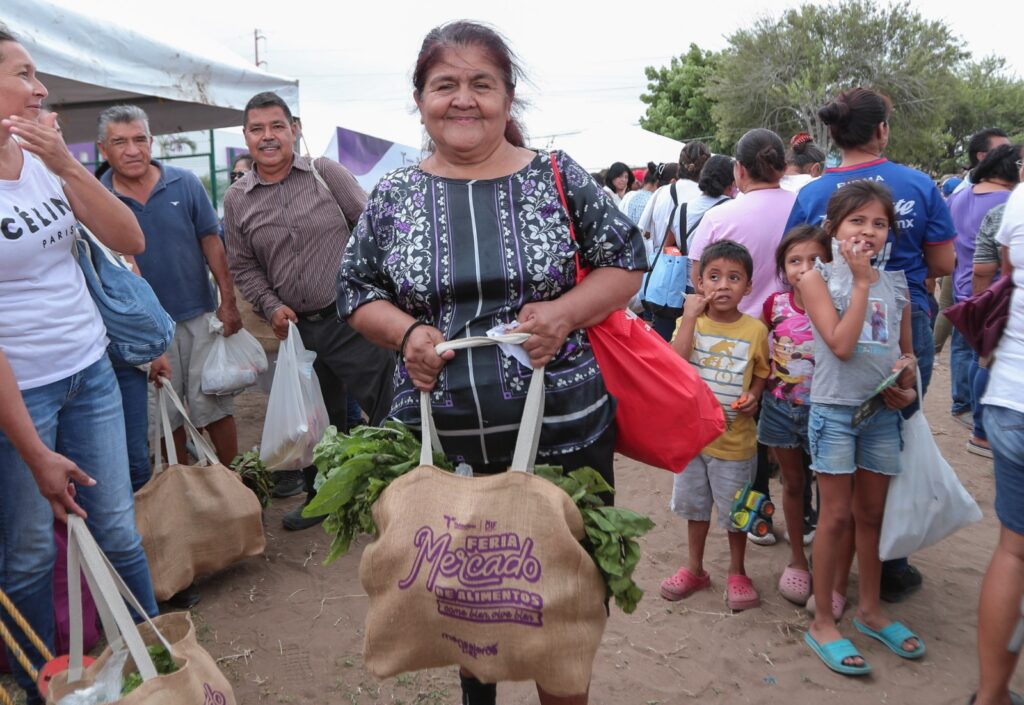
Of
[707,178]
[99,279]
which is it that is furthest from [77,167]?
[707,178]

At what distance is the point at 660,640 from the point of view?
3213 mm

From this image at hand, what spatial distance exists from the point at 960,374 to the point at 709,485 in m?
3.81

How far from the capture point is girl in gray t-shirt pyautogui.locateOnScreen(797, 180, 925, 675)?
9.09ft

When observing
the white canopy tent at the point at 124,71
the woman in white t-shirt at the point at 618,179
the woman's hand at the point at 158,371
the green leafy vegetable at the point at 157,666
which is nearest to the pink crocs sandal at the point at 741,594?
the green leafy vegetable at the point at 157,666

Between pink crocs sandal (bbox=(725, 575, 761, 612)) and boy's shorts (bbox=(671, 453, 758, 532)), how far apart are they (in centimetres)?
26

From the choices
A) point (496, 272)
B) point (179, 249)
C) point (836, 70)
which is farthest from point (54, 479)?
point (836, 70)

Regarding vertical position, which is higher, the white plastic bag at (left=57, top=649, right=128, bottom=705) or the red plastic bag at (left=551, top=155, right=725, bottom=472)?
the red plastic bag at (left=551, top=155, right=725, bottom=472)

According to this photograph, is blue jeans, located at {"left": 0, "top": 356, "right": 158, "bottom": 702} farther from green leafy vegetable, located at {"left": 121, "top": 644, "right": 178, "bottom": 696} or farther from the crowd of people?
green leafy vegetable, located at {"left": 121, "top": 644, "right": 178, "bottom": 696}

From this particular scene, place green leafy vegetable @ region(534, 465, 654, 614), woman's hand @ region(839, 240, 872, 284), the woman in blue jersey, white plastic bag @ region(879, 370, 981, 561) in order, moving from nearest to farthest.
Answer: green leafy vegetable @ region(534, 465, 654, 614) < woman's hand @ region(839, 240, 872, 284) < white plastic bag @ region(879, 370, 981, 561) < the woman in blue jersey

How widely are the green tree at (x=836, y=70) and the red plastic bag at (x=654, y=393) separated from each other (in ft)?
116

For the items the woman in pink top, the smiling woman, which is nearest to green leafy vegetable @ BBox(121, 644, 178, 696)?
the smiling woman

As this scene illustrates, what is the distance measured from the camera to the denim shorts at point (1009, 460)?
2.30 m

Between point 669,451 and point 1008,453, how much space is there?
113cm

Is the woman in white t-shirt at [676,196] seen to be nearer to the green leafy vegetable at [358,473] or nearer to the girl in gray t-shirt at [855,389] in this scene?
the girl in gray t-shirt at [855,389]
